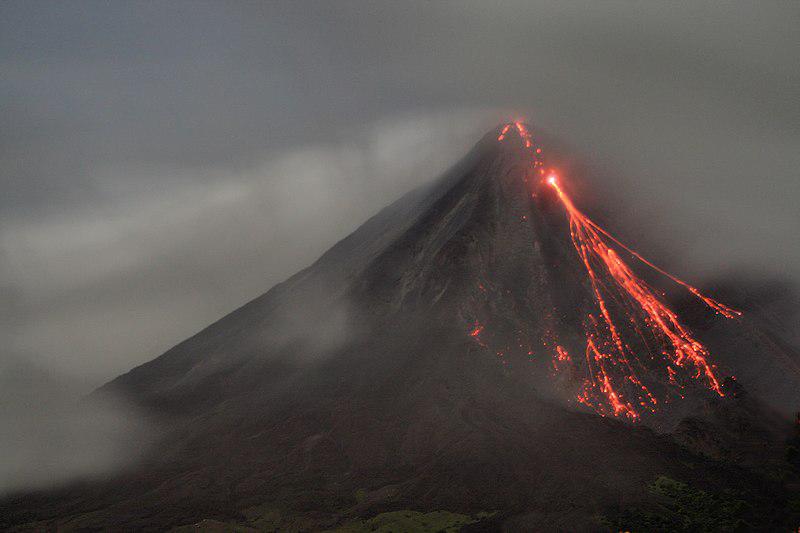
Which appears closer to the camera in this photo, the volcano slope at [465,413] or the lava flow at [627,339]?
the volcano slope at [465,413]

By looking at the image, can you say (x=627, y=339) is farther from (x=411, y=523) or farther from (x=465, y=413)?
(x=411, y=523)

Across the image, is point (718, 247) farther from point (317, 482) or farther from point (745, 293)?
point (317, 482)

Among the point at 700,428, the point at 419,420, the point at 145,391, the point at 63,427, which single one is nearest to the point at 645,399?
the point at 700,428

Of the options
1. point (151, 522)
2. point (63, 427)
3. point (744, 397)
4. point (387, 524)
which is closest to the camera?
point (387, 524)

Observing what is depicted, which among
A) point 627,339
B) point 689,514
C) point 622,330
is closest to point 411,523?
point 689,514

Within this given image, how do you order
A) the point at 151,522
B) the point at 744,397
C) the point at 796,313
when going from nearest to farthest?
the point at 151,522
the point at 744,397
the point at 796,313

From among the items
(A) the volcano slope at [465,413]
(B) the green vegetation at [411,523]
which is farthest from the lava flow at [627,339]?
(B) the green vegetation at [411,523]

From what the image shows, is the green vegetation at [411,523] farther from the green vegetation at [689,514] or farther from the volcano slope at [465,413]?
the green vegetation at [689,514]
